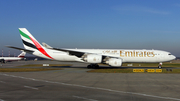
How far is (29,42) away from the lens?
3609cm

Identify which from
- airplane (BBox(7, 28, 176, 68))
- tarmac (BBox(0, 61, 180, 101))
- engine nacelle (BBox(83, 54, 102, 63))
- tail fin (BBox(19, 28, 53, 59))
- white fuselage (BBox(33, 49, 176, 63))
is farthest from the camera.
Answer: tail fin (BBox(19, 28, 53, 59))

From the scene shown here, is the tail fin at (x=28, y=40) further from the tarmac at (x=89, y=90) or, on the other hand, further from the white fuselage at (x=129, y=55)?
the tarmac at (x=89, y=90)

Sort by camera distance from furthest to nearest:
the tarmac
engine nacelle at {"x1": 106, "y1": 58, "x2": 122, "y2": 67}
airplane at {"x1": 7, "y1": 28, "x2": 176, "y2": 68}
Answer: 1. airplane at {"x1": 7, "y1": 28, "x2": 176, "y2": 68}
2. engine nacelle at {"x1": 106, "y1": 58, "x2": 122, "y2": 67}
3. the tarmac

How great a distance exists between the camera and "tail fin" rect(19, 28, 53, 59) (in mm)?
36000

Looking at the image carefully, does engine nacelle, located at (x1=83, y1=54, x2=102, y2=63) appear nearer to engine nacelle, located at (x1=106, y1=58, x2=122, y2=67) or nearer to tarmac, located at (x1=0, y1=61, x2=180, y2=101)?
engine nacelle, located at (x1=106, y1=58, x2=122, y2=67)

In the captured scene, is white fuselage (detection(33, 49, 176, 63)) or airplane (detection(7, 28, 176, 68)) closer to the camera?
airplane (detection(7, 28, 176, 68))

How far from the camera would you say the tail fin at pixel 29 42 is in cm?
3600

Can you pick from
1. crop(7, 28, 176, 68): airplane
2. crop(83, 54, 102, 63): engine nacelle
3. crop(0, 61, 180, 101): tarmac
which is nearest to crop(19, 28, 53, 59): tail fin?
crop(7, 28, 176, 68): airplane

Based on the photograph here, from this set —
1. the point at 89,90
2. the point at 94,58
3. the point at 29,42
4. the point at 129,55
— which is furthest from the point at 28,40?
the point at 89,90

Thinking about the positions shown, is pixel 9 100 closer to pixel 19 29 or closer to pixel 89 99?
pixel 89 99

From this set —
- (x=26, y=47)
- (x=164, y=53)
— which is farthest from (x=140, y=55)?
(x=26, y=47)

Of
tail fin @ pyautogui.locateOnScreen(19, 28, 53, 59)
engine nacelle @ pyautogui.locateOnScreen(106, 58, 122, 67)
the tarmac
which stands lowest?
the tarmac

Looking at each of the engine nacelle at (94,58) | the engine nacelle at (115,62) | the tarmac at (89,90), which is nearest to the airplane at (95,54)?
the engine nacelle at (94,58)

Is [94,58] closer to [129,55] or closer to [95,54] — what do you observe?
[95,54]
